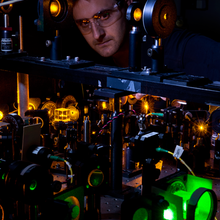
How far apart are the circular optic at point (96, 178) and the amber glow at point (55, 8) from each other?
0.79 meters

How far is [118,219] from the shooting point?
1.50 m

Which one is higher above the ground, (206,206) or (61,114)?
(61,114)

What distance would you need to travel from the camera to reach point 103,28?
84.4 inches

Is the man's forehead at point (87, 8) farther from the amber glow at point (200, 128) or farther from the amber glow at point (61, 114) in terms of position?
the amber glow at point (200, 128)

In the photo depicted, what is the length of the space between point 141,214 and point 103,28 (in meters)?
1.20

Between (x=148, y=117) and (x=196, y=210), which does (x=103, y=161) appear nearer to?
(x=196, y=210)

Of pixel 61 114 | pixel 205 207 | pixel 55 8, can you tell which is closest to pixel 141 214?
pixel 205 207

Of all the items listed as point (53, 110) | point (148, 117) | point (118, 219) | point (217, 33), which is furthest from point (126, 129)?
point (217, 33)

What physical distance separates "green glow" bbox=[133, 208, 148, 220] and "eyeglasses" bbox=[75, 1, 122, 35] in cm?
118

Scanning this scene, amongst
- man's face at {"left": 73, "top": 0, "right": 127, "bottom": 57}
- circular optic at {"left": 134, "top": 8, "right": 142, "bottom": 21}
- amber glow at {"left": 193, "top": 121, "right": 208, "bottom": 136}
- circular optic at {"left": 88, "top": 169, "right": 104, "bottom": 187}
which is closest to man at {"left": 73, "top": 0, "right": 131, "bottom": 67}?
man's face at {"left": 73, "top": 0, "right": 127, "bottom": 57}

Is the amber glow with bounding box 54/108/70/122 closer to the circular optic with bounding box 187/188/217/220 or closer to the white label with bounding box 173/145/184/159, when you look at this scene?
the white label with bounding box 173/145/184/159

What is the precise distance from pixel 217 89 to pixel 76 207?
0.66 metres

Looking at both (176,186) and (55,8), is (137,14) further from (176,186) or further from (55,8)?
(176,186)

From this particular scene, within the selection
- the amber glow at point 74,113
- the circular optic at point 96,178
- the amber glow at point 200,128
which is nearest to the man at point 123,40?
the amber glow at point 200,128
